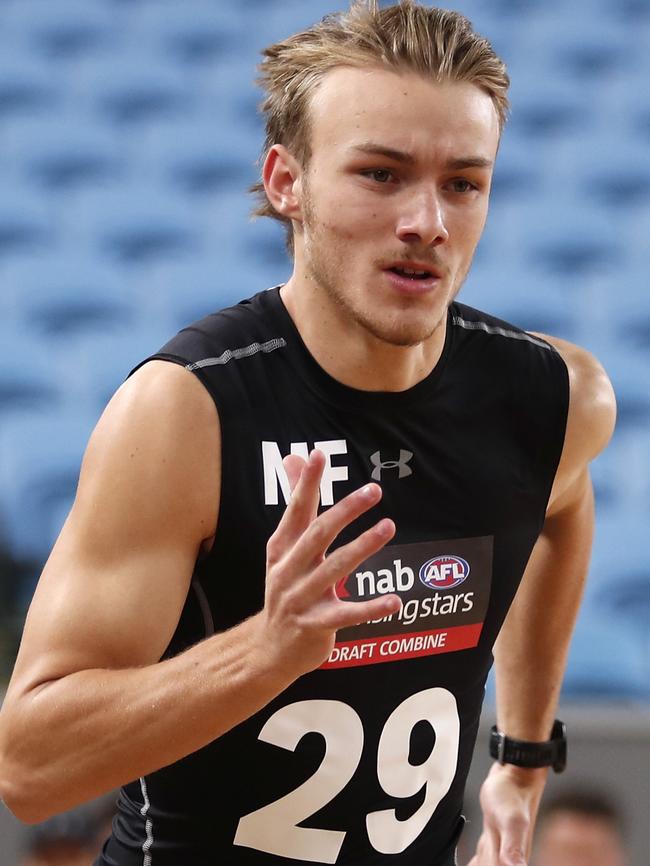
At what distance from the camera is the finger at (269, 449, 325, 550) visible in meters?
1.55

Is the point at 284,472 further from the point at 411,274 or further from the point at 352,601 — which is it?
the point at 411,274

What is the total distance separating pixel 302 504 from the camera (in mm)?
1565

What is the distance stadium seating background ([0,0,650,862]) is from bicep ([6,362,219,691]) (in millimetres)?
2760

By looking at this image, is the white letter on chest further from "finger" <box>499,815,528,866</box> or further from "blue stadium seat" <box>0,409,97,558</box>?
"blue stadium seat" <box>0,409,97,558</box>

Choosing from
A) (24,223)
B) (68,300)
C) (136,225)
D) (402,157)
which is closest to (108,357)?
(68,300)

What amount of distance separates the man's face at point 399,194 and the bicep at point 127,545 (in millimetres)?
355

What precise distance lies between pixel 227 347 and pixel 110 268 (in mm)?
4317

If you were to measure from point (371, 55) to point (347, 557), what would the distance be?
96 cm

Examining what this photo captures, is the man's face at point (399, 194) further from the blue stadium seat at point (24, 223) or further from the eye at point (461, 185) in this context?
the blue stadium seat at point (24, 223)

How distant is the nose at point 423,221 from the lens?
6.50 ft

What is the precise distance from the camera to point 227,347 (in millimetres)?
2145

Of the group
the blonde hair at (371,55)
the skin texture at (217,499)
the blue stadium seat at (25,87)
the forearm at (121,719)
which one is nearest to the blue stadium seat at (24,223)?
the blue stadium seat at (25,87)

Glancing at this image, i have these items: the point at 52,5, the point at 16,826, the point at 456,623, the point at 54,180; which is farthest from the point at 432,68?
the point at 52,5

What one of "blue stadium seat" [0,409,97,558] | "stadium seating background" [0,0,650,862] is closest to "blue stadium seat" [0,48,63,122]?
"stadium seating background" [0,0,650,862]
